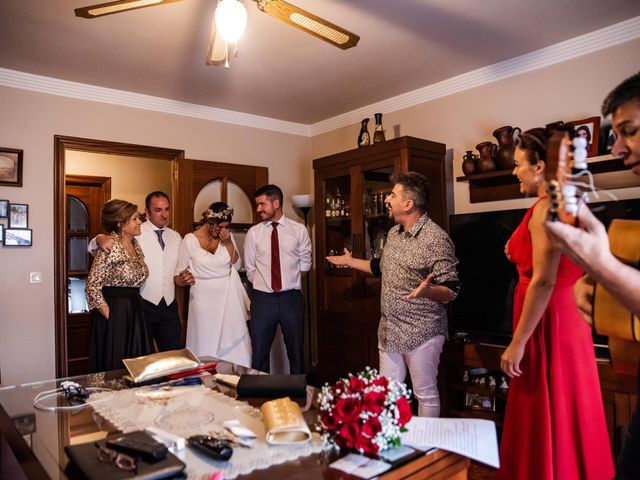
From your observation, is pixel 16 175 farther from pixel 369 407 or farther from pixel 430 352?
pixel 369 407

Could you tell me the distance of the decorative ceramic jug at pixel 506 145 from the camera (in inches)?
121

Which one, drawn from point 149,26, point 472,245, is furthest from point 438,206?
point 149,26

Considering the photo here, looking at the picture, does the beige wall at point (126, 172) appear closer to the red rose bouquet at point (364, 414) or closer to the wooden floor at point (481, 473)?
the wooden floor at point (481, 473)

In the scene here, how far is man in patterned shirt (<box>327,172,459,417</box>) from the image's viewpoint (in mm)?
2539

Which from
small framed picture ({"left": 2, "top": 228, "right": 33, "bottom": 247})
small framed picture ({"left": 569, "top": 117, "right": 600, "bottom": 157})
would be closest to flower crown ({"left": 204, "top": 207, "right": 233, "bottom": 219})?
small framed picture ({"left": 2, "top": 228, "right": 33, "bottom": 247})

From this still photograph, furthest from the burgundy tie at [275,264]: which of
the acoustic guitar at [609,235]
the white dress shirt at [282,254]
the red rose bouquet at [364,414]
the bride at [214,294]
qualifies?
the acoustic guitar at [609,235]

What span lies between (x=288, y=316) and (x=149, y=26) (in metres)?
2.14

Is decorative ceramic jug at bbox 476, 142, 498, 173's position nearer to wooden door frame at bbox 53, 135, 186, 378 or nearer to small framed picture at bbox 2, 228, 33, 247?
wooden door frame at bbox 53, 135, 186, 378

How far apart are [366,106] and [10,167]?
2733 millimetres

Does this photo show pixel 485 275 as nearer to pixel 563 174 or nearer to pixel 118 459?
pixel 563 174

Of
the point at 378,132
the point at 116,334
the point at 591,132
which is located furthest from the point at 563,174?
the point at 378,132

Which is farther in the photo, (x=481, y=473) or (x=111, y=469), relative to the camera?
(x=481, y=473)

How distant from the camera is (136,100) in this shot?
3.81m

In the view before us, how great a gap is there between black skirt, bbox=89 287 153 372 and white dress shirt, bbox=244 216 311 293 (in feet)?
3.28
